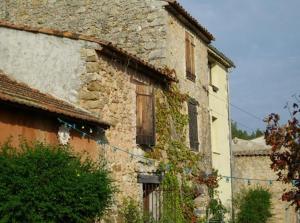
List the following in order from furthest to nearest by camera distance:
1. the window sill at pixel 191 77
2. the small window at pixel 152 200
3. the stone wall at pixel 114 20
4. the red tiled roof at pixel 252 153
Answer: the red tiled roof at pixel 252 153
the window sill at pixel 191 77
the stone wall at pixel 114 20
the small window at pixel 152 200

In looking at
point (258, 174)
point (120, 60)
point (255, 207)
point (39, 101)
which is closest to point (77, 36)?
point (120, 60)

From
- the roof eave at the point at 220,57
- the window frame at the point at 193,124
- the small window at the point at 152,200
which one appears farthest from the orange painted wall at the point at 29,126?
the roof eave at the point at 220,57

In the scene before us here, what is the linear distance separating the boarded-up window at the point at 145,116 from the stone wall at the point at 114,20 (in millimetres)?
1626

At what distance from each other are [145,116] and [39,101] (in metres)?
3.98

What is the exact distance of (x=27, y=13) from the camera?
15.0 metres

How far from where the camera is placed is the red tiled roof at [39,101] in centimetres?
751

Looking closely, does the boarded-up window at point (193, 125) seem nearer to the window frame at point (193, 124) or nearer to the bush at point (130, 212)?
the window frame at point (193, 124)

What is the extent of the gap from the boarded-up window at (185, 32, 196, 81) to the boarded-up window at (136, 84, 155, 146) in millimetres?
2897

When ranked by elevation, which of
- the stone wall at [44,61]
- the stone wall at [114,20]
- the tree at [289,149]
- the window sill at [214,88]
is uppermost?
the stone wall at [114,20]

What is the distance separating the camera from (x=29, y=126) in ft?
26.2

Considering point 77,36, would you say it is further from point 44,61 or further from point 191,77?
point 191,77

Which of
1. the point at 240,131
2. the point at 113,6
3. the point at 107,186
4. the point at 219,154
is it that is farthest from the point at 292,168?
the point at 240,131

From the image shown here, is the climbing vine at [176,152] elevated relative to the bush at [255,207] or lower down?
elevated

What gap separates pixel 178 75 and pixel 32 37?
4895mm
